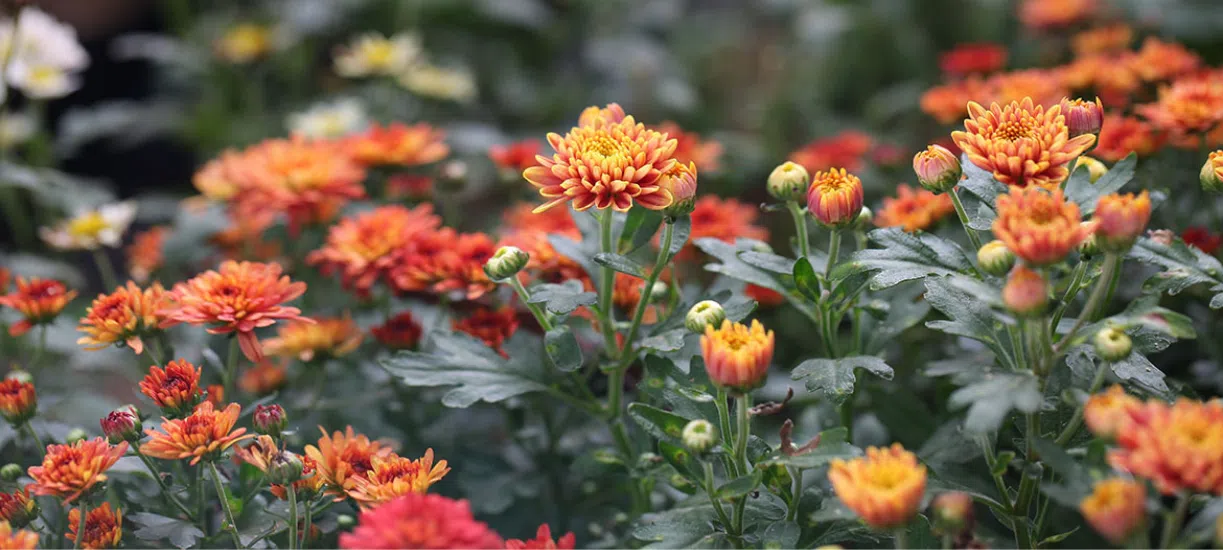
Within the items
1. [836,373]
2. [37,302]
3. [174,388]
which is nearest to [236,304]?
[174,388]

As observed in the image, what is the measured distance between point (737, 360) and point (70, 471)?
1.84 ft

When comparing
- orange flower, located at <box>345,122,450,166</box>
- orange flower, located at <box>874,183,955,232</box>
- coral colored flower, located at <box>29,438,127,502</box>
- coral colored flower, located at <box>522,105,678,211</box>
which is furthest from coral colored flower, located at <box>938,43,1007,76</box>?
coral colored flower, located at <box>29,438,127,502</box>

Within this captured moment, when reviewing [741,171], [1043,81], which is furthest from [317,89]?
[1043,81]

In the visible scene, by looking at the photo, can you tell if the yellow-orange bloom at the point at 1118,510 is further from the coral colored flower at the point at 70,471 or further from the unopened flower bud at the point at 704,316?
the coral colored flower at the point at 70,471

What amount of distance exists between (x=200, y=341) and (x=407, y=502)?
0.88 m

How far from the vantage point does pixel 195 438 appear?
84cm

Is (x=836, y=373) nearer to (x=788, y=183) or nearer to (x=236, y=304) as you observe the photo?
(x=788, y=183)

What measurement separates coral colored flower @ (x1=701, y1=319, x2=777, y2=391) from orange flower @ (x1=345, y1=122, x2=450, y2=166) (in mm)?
813

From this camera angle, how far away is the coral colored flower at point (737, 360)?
2.52ft

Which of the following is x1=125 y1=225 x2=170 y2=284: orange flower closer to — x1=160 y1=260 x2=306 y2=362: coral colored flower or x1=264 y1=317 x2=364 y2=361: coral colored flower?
x1=264 y1=317 x2=364 y2=361: coral colored flower

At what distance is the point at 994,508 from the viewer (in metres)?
0.89

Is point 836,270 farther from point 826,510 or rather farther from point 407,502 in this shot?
point 407,502

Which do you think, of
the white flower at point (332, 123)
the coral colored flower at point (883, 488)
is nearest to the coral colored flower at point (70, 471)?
the coral colored flower at point (883, 488)

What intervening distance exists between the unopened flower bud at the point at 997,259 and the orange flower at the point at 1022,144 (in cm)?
7
